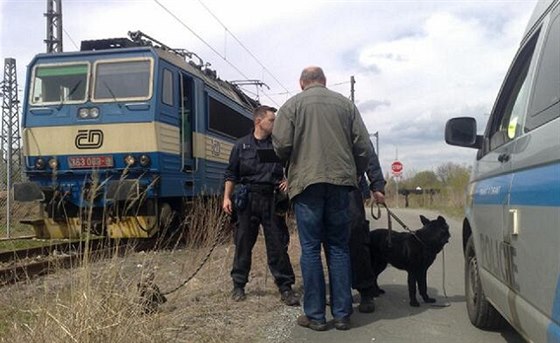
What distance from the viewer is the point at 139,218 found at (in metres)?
9.62

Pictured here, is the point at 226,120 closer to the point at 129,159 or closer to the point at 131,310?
the point at 129,159

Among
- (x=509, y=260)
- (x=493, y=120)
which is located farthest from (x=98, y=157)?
(x=509, y=260)

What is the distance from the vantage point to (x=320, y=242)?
16.8ft

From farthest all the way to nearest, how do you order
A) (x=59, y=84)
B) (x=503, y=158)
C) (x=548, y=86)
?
(x=59, y=84)
(x=503, y=158)
(x=548, y=86)

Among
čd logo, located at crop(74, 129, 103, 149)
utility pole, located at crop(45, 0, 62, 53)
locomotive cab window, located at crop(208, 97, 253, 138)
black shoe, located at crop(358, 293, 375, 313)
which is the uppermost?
utility pole, located at crop(45, 0, 62, 53)

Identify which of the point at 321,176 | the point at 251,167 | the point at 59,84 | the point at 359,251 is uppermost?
the point at 59,84

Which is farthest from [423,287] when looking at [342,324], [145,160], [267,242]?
[145,160]

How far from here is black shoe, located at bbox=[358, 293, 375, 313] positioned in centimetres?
565

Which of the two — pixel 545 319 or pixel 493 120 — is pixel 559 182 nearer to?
pixel 545 319

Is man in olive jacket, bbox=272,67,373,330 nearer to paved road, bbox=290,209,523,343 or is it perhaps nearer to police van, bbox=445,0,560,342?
paved road, bbox=290,209,523,343

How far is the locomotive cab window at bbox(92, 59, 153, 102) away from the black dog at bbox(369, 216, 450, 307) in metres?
5.27

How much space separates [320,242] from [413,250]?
1.15 m

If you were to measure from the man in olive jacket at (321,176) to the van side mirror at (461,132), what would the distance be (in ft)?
2.33

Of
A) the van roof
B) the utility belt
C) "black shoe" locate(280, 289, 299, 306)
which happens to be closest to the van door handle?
the van roof
